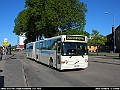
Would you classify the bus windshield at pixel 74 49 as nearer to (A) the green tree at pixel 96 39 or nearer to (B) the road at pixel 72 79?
(B) the road at pixel 72 79

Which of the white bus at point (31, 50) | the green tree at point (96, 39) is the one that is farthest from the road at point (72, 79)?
the green tree at point (96, 39)

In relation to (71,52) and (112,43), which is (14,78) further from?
(112,43)

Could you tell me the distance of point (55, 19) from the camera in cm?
4066

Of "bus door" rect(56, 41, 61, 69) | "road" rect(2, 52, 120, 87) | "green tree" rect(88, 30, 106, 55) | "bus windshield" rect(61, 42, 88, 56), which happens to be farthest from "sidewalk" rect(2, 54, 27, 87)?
"green tree" rect(88, 30, 106, 55)

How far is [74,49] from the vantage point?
15.2 m

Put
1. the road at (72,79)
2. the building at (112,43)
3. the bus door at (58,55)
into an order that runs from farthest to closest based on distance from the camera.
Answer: the building at (112,43)
the bus door at (58,55)
the road at (72,79)

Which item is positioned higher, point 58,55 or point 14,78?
point 58,55

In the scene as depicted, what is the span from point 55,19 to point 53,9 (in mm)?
2055

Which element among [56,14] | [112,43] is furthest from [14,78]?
[112,43]

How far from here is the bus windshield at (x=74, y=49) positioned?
15.0m

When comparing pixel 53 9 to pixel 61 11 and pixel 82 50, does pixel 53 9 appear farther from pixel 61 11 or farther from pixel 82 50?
pixel 82 50

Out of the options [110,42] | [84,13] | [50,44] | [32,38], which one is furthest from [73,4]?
[110,42]

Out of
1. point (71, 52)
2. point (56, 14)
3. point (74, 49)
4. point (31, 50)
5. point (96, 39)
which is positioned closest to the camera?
point (71, 52)

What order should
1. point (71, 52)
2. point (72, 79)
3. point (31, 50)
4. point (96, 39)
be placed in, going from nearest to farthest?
point (72, 79), point (71, 52), point (31, 50), point (96, 39)
